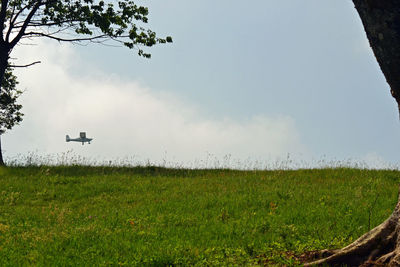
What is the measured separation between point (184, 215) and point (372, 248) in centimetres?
562

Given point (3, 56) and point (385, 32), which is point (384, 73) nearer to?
point (385, 32)

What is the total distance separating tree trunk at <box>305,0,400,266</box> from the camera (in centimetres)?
589

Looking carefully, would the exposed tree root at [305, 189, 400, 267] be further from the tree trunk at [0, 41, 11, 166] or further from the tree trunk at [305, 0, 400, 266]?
the tree trunk at [0, 41, 11, 166]

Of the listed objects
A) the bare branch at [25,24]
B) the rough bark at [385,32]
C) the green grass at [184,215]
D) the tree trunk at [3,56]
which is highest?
the bare branch at [25,24]

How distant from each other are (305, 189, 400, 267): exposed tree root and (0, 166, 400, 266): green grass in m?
0.83

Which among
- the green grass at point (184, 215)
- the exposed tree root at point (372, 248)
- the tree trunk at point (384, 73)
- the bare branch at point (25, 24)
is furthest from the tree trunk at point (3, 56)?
the tree trunk at point (384, 73)

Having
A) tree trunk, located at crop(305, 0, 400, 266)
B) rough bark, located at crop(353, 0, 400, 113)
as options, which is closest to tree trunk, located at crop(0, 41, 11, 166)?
tree trunk, located at crop(305, 0, 400, 266)

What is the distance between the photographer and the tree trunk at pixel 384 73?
589 cm

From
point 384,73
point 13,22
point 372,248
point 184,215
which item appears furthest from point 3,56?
point 372,248

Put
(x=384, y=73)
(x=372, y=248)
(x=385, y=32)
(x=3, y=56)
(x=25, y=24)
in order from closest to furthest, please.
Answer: (x=385, y=32)
(x=384, y=73)
(x=372, y=248)
(x=3, y=56)
(x=25, y=24)

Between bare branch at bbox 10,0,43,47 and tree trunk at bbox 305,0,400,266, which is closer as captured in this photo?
tree trunk at bbox 305,0,400,266

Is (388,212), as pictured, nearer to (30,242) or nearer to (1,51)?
(30,242)

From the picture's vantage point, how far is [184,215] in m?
11.3

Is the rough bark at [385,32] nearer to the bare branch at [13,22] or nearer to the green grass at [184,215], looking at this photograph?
the green grass at [184,215]
